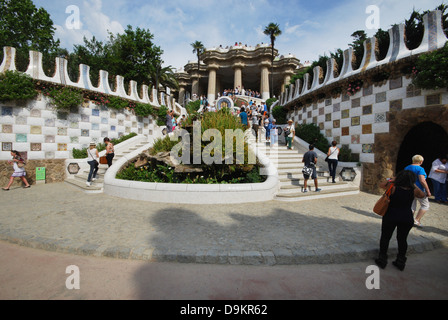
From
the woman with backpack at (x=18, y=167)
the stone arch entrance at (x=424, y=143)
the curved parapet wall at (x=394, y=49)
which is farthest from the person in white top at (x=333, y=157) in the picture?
the woman with backpack at (x=18, y=167)

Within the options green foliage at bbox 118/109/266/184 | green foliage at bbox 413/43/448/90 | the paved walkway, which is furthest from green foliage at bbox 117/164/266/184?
green foliage at bbox 413/43/448/90

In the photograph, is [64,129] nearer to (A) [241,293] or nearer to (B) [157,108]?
(B) [157,108]

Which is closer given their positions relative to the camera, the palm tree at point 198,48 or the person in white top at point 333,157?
the person in white top at point 333,157

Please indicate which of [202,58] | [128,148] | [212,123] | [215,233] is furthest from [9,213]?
[202,58]

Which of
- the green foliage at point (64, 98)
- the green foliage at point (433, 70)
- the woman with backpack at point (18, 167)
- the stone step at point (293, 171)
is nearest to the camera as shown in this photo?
the green foliage at point (433, 70)

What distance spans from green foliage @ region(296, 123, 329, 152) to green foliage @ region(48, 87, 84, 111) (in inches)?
499

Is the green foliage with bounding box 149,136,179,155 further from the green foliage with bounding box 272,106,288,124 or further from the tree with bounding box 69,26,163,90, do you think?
the tree with bounding box 69,26,163,90

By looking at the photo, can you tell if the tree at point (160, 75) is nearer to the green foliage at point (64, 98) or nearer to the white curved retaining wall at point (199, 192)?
the green foliage at point (64, 98)

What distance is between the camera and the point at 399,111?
23.6ft

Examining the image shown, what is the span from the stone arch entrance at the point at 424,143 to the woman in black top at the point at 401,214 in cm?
690

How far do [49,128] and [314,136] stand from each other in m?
13.9

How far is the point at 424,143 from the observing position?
8.44 meters

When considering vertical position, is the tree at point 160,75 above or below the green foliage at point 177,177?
above

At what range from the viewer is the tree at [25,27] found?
68.1 feet
